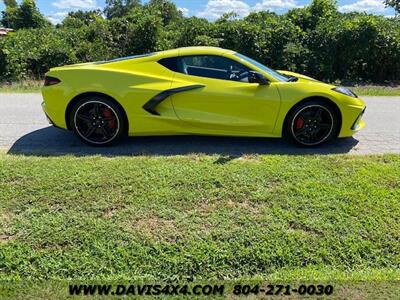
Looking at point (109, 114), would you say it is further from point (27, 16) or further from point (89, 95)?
point (27, 16)

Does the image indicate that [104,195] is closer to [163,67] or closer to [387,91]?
[163,67]

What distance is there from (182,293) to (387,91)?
384 inches

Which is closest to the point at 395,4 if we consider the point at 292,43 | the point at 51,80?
the point at 292,43

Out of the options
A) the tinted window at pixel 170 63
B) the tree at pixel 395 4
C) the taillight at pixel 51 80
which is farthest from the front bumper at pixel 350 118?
the tree at pixel 395 4

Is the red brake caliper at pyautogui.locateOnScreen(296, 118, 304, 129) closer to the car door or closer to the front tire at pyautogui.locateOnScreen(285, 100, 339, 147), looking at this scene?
the front tire at pyautogui.locateOnScreen(285, 100, 339, 147)

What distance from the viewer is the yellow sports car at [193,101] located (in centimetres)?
508

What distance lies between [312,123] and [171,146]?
194 centimetres

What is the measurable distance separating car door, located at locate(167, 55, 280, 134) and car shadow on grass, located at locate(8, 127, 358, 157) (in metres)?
0.30

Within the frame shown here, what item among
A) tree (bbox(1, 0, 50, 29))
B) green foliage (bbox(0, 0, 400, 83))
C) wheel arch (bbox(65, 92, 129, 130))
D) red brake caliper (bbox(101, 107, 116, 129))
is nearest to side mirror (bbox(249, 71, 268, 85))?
wheel arch (bbox(65, 92, 129, 130))

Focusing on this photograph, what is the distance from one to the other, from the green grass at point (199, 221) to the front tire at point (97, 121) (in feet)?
2.55

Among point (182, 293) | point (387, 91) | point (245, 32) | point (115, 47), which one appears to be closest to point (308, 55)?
point (245, 32)

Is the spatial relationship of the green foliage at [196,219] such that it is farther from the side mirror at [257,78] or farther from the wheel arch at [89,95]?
the side mirror at [257,78]

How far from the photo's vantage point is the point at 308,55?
12.8 m

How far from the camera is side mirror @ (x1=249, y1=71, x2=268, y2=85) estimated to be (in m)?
5.03
